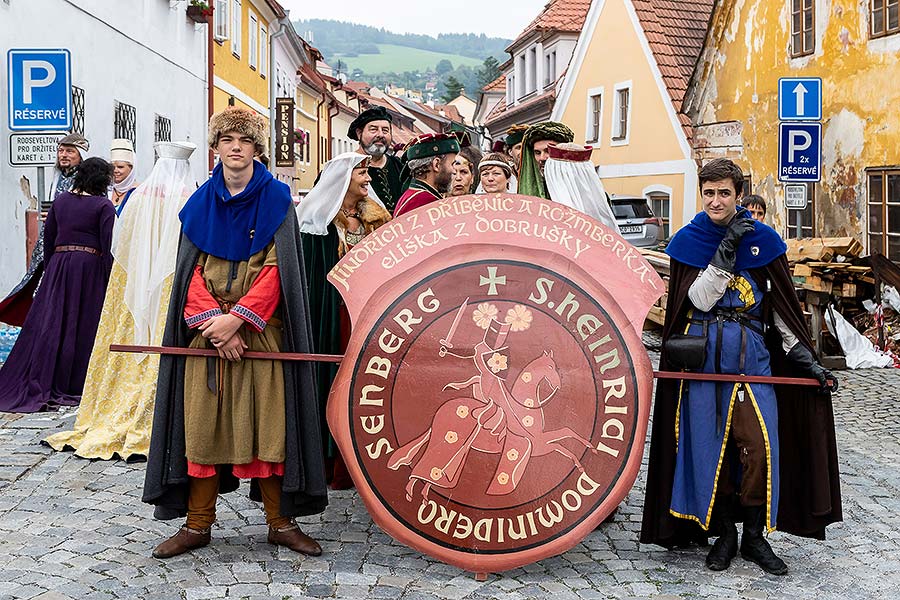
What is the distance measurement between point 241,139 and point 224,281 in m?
0.64

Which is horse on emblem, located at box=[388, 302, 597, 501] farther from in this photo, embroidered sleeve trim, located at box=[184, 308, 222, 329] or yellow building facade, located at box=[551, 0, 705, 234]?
yellow building facade, located at box=[551, 0, 705, 234]

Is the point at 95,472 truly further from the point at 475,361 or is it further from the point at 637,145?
the point at 637,145

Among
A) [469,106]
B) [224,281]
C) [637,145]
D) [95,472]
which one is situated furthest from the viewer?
[469,106]

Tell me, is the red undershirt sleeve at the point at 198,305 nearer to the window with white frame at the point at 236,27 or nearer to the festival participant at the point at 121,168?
the festival participant at the point at 121,168

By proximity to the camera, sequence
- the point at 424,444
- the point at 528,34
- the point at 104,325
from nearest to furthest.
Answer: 1. the point at 424,444
2. the point at 104,325
3. the point at 528,34

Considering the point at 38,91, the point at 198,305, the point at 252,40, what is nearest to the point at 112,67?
the point at 38,91

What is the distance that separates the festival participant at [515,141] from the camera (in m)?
6.59

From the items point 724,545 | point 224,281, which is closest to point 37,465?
point 224,281

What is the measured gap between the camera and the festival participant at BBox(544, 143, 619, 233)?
223 inches

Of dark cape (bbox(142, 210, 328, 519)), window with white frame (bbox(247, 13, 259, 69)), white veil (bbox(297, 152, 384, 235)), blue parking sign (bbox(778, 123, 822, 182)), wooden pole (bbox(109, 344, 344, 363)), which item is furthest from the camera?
window with white frame (bbox(247, 13, 259, 69))

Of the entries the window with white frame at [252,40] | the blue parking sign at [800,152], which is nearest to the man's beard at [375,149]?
the blue parking sign at [800,152]

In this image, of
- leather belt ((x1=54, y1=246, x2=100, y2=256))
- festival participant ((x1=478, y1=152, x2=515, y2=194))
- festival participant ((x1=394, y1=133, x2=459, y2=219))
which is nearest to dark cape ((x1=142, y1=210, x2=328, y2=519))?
festival participant ((x1=478, y1=152, x2=515, y2=194))

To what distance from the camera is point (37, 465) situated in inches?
264

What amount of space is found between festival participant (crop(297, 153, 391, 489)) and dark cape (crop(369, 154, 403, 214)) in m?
0.69
